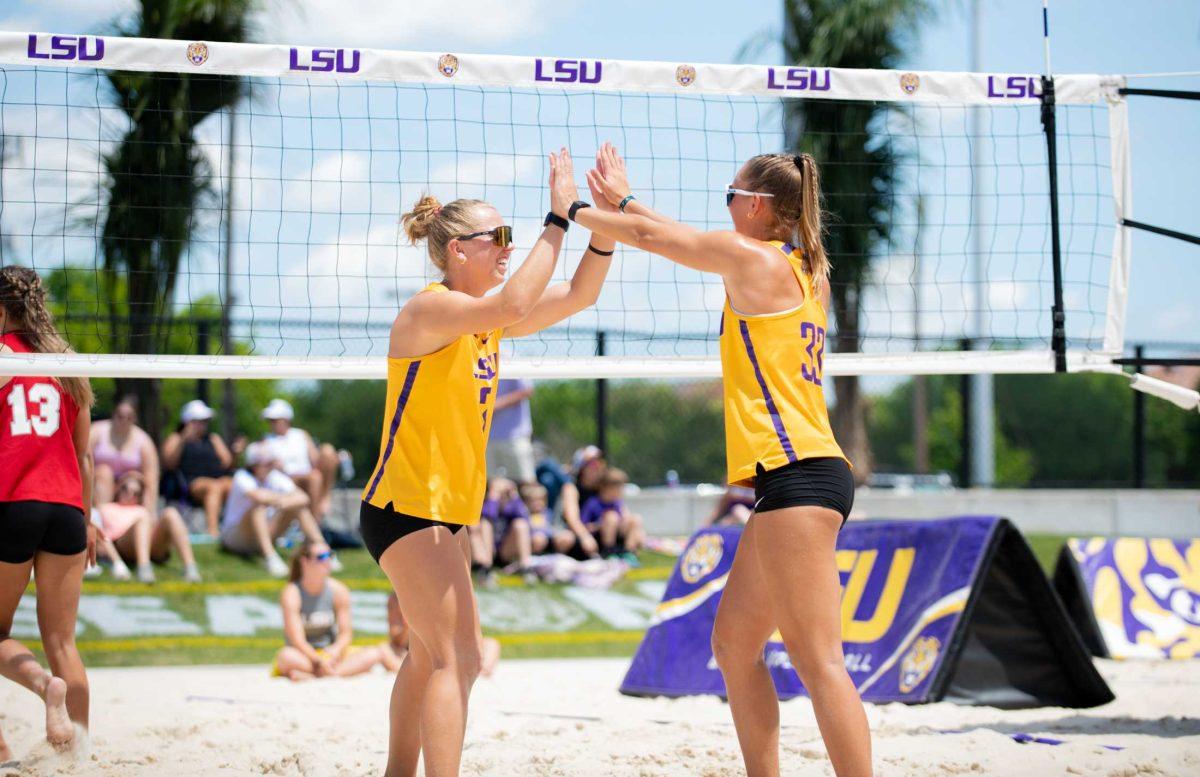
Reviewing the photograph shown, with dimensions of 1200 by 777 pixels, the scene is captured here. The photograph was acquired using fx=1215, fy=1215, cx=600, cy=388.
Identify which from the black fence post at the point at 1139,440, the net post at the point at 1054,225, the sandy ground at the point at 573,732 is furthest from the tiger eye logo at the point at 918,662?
the black fence post at the point at 1139,440

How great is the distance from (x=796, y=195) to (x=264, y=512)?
7.50 metres

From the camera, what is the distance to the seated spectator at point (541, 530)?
1063 centimetres

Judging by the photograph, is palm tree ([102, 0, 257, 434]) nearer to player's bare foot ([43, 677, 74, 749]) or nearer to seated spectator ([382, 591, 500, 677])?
player's bare foot ([43, 677, 74, 749])

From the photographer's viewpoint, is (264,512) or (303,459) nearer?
(264,512)

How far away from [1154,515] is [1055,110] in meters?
10.4

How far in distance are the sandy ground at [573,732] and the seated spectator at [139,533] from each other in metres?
2.30

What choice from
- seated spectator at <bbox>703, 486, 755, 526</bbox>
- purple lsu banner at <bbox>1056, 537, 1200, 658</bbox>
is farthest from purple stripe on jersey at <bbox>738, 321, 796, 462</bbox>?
seated spectator at <bbox>703, 486, 755, 526</bbox>

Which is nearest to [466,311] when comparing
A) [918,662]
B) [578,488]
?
[918,662]

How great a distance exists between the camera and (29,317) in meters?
4.62

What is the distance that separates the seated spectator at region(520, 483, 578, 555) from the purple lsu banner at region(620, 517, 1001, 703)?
371cm

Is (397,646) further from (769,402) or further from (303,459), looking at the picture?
(769,402)

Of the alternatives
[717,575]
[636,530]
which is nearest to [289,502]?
[636,530]

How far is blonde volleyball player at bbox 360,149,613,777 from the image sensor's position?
3498 millimetres

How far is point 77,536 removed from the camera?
453 cm
